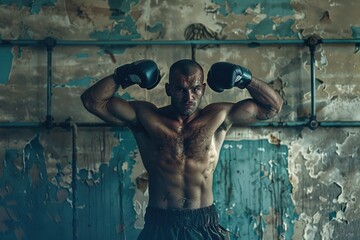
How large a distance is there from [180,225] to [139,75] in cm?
76

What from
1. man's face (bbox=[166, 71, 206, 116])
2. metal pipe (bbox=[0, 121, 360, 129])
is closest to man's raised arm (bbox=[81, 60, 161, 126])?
man's face (bbox=[166, 71, 206, 116])

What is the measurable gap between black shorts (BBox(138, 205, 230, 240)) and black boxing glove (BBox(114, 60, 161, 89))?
2.10ft

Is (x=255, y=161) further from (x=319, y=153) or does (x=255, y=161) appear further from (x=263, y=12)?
(x=263, y=12)

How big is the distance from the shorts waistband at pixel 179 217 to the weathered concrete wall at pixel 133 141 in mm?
768

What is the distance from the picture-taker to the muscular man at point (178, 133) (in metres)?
2.69

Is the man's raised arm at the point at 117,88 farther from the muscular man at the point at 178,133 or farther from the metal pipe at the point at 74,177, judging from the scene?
the metal pipe at the point at 74,177

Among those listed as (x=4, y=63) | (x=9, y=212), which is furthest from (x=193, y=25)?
(x=9, y=212)

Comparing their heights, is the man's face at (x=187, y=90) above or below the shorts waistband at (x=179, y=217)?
above

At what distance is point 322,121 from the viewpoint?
3.52m

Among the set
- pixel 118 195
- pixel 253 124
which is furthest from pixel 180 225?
pixel 253 124

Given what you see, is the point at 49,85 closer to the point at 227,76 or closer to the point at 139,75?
the point at 139,75

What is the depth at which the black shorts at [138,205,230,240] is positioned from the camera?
2.65 metres

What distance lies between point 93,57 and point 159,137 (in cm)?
99

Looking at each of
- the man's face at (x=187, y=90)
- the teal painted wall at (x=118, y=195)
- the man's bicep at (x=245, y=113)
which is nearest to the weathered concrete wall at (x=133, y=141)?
the teal painted wall at (x=118, y=195)
